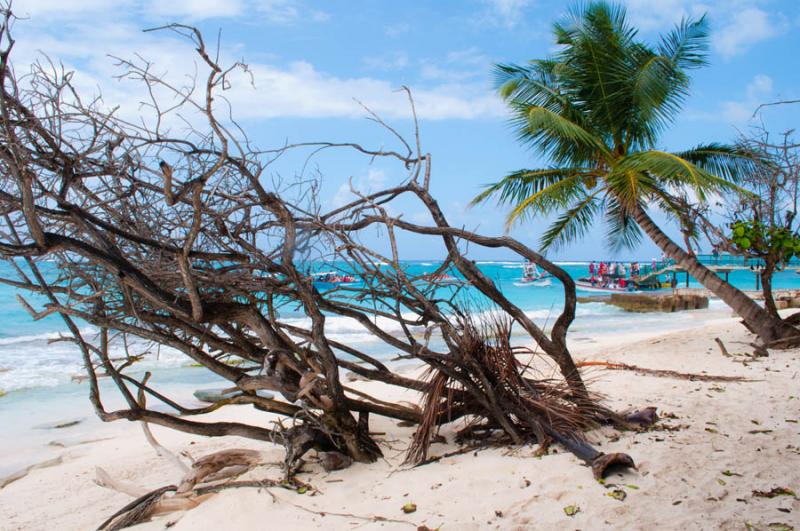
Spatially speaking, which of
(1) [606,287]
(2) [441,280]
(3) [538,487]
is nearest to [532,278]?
(1) [606,287]

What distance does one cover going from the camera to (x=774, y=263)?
10156 millimetres

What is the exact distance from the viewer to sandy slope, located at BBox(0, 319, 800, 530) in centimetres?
310

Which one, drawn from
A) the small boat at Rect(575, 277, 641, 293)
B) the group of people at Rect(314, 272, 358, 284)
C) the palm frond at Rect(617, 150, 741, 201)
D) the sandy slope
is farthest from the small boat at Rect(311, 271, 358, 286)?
the small boat at Rect(575, 277, 641, 293)

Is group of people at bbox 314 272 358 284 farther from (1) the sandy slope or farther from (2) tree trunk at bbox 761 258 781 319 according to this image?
(2) tree trunk at bbox 761 258 781 319

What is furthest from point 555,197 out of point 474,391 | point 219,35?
point 219,35

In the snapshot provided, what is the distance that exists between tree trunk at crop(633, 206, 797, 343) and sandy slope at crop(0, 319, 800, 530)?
201 inches

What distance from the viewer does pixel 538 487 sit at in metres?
3.42

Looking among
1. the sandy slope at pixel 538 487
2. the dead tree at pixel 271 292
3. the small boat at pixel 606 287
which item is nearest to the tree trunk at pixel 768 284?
the sandy slope at pixel 538 487

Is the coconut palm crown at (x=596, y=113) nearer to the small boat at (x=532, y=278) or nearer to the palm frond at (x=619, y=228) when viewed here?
the palm frond at (x=619, y=228)

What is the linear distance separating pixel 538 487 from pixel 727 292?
8.92 m

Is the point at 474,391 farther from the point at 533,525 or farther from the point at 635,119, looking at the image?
the point at 635,119

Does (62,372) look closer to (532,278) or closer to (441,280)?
(441,280)

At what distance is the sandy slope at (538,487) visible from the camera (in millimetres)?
3102

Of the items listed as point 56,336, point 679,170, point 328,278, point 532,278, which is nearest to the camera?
point 328,278
